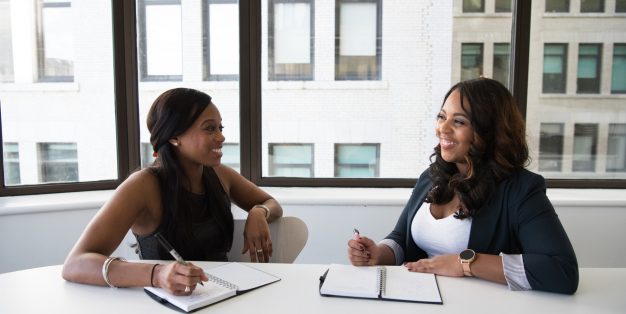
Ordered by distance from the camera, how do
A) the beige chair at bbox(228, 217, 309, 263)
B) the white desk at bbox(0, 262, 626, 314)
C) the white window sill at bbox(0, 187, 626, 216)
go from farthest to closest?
the white window sill at bbox(0, 187, 626, 216) < the beige chair at bbox(228, 217, 309, 263) < the white desk at bbox(0, 262, 626, 314)

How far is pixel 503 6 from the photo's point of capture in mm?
3062

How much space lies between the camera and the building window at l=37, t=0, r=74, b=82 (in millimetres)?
Result: 2863

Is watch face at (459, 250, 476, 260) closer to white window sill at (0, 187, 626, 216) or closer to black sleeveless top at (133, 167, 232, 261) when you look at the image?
black sleeveless top at (133, 167, 232, 261)

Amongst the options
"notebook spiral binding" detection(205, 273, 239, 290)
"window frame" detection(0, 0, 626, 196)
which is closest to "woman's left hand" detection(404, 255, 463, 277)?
"notebook spiral binding" detection(205, 273, 239, 290)

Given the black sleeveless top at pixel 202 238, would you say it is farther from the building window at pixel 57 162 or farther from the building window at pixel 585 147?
the building window at pixel 585 147

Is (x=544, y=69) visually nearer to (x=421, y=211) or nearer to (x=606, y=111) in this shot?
(x=606, y=111)

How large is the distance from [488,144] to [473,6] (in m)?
1.77

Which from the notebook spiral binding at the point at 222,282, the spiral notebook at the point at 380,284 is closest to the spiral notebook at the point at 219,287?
the notebook spiral binding at the point at 222,282

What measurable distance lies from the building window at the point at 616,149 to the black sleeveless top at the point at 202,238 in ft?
8.84

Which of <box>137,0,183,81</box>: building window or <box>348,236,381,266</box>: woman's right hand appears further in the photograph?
<box>137,0,183,81</box>: building window

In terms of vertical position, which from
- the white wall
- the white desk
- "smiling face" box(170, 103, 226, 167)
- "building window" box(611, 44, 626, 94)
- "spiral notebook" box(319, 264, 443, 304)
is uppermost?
"building window" box(611, 44, 626, 94)

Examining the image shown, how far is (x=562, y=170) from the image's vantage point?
3.19 meters

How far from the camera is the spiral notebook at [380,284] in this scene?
4.11ft

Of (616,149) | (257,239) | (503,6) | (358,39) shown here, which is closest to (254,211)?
(257,239)
